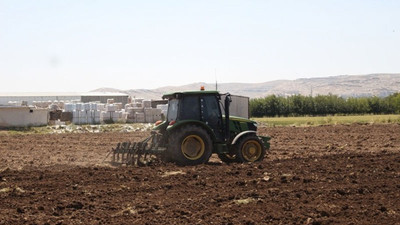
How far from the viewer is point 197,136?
15.8m

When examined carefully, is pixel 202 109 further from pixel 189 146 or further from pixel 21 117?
pixel 21 117

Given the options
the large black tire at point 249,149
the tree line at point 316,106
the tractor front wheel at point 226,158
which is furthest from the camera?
the tree line at point 316,106

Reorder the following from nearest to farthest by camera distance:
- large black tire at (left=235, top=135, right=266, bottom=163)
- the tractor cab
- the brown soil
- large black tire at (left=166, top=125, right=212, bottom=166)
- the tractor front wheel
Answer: the brown soil → large black tire at (left=166, top=125, right=212, bottom=166) → the tractor cab → large black tire at (left=235, top=135, right=266, bottom=163) → the tractor front wheel

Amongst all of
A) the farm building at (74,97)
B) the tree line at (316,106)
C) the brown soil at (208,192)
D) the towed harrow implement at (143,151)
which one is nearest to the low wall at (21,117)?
the brown soil at (208,192)

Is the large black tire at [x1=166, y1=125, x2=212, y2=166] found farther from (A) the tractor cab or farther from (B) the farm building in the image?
(B) the farm building

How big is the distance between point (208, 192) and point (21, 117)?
2596cm

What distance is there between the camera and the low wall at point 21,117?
35.1 m

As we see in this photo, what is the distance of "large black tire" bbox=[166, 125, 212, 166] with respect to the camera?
15594 millimetres

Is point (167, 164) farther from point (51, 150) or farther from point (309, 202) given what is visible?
point (51, 150)

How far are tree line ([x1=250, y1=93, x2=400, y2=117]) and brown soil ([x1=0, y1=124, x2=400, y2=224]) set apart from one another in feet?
184

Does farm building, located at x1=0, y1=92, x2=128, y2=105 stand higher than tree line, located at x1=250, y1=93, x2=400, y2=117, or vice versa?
farm building, located at x1=0, y1=92, x2=128, y2=105

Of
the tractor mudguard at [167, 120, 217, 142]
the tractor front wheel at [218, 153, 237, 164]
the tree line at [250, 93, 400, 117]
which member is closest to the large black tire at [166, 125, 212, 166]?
the tractor mudguard at [167, 120, 217, 142]

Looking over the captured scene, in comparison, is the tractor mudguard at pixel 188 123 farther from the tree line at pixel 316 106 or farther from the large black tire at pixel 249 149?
the tree line at pixel 316 106

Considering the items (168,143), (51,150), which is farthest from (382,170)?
(51,150)
